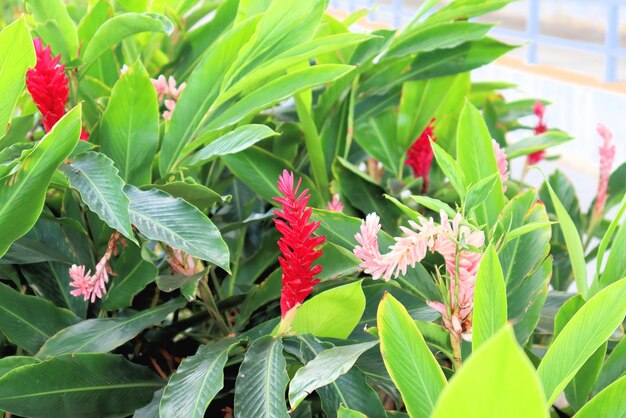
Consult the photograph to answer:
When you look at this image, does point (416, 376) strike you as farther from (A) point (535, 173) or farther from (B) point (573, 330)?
(A) point (535, 173)

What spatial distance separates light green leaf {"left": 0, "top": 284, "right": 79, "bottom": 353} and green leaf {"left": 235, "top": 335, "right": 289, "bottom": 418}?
244 millimetres

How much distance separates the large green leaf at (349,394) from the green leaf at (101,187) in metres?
0.17

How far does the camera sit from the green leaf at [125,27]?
769 mm

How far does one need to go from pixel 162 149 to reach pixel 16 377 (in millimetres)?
252

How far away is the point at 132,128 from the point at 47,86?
89mm

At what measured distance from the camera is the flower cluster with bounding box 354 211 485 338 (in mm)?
540

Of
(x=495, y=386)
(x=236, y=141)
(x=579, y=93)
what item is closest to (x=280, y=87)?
(x=236, y=141)

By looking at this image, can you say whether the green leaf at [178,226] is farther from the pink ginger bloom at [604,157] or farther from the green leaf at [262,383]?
the pink ginger bloom at [604,157]

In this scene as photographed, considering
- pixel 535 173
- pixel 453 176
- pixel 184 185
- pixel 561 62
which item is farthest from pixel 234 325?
pixel 561 62

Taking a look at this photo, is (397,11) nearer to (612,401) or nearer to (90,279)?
(90,279)

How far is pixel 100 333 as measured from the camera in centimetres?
74

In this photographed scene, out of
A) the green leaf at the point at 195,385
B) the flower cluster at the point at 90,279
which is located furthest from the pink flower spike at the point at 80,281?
the green leaf at the point at 195,385

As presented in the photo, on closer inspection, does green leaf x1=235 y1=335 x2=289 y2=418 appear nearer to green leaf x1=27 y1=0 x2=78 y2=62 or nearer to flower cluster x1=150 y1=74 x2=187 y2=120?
flower cluster x1=150 y1=74 x2=187 y2=120

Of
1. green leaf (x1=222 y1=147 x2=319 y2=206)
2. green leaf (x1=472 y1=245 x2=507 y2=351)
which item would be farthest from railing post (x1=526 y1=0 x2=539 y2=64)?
green leaf (x1=472 y1=245 x2=507 y2=351)
